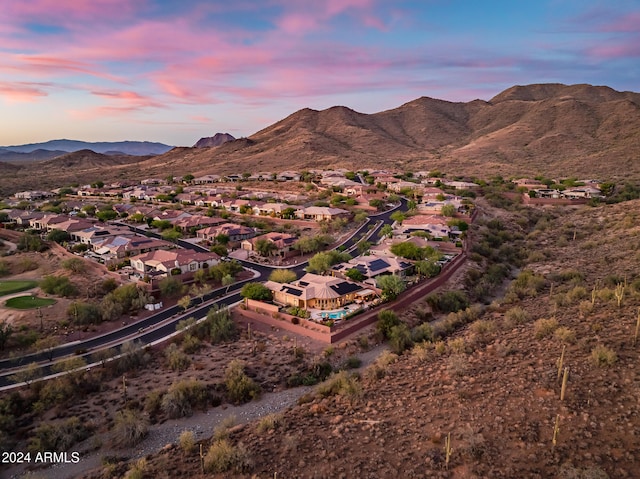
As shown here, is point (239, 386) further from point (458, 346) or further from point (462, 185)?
point (462, 185)

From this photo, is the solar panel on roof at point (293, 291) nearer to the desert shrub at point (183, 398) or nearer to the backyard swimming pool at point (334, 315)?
the backyard swimming pool at point (334, 315)

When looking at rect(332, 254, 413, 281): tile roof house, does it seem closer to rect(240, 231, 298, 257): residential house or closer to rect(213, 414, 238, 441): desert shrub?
rect(240, 231, 298, 257): residential house

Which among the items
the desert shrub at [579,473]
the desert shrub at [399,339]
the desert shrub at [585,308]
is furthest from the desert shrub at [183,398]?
the desert shrub at [585,308]

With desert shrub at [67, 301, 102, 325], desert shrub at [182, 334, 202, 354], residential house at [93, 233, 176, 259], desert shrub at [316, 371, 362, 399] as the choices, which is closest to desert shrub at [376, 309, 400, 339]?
desert shrub at [316, 371, 362, 399]

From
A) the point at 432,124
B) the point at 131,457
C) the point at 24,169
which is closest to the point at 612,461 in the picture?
the point at 131,457

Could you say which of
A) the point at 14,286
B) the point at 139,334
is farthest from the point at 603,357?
the point at 14,286

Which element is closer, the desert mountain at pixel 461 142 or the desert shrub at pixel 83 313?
the desert shrub at pixel 83 313

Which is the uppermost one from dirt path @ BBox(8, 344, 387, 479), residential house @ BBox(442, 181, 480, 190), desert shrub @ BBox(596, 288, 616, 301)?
residential house @ BBox(442, 181, 480, 190)
